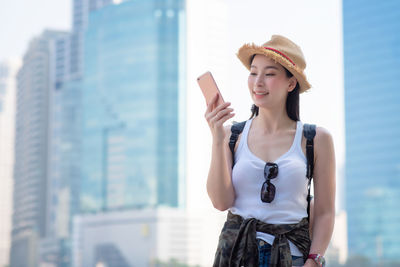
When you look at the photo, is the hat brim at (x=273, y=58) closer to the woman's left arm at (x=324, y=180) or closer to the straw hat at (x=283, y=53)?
the straw hat at (x=283, y=53)

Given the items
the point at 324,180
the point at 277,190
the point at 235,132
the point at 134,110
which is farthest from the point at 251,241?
the point at 134,110

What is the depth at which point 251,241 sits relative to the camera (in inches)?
88.1

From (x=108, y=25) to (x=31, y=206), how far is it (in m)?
41.1

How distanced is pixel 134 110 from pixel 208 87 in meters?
99.5

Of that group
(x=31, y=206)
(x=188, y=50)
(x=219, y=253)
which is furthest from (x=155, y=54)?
(x=219, y=253)

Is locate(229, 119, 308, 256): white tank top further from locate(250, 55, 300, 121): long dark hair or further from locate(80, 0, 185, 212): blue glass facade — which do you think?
locate(80, 0, 185, 212): blue glass facade

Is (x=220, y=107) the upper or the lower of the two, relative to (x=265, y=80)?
lower

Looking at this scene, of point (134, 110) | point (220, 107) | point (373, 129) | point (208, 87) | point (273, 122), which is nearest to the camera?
point (220, 107)

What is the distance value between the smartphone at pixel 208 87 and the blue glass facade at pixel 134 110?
3648 inches

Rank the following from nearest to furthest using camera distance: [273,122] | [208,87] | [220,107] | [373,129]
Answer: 1. [220,107]
2. [208,87]
3. [273,122]
4. [373,129]

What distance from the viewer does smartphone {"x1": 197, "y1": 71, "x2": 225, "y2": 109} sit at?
7.51 ft

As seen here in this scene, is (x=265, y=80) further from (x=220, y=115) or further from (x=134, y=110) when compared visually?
(x=134, y=110)

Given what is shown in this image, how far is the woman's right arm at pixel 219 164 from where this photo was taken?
2.22 meters

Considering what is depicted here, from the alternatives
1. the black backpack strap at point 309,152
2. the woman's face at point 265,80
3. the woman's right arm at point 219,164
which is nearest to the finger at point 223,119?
Answer: the woman's right arm at point 219,164
